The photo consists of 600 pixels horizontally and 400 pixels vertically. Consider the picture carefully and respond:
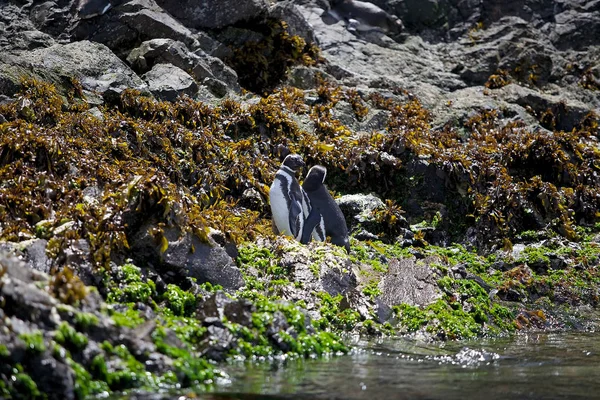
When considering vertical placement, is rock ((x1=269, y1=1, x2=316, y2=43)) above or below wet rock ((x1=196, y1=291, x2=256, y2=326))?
above

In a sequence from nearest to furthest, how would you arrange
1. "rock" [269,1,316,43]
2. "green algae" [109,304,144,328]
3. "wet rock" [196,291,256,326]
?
"green algae" [109,304,144,328] → "wet rock" [196,291,256,326] → "rock" [269,1,316,43]

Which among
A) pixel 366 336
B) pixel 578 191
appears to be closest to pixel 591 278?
pixel 578 191

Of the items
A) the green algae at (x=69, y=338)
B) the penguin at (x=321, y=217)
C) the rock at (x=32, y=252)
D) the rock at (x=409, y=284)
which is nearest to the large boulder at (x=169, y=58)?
the penguin at (x=321, y=217)

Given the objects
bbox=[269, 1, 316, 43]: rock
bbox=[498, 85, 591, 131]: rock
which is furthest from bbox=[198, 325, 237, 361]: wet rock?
bbox=[498, 85, 591, 131]: rock

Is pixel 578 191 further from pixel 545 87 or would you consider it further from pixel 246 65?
pixel 246 65

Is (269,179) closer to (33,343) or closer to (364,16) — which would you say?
(33,343)

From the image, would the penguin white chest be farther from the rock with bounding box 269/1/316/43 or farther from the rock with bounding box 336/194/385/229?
the rock with bounding box 269/1/316/43

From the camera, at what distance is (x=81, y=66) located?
11719 millimetres

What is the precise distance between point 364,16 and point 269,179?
8161 millimetres

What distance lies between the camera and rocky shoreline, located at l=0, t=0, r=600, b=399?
5.55m

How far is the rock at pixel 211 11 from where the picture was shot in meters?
14.4

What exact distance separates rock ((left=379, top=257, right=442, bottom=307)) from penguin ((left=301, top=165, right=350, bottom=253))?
820 mm

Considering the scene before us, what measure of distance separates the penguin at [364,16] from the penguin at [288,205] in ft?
29.0

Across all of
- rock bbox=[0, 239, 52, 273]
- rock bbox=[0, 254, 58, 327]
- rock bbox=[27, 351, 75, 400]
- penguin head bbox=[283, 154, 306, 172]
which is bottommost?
penguin head bbox=[283, 154, 306, 172]
